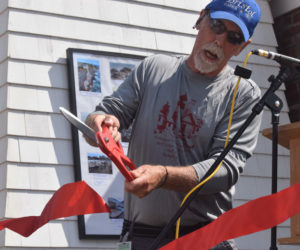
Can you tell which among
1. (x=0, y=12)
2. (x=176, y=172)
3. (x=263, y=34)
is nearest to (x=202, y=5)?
(x=263, y=34)

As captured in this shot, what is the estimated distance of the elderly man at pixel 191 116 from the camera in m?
2.76

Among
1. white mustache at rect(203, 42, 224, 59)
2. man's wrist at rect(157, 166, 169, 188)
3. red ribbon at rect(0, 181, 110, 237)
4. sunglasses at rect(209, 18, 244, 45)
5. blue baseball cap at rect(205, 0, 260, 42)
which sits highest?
blue baseball cap at rect(205, 0, 260, 42)

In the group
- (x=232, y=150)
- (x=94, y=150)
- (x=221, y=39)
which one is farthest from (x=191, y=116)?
(x=94, y=150)

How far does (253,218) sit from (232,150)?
1.55 feet

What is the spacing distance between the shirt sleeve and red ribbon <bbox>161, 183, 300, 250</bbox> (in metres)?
0.24

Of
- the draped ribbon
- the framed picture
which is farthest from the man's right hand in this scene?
the framed picture

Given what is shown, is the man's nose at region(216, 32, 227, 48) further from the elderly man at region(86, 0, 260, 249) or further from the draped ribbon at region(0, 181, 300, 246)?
the draped ribbon at region(0, 181, 300, 246)

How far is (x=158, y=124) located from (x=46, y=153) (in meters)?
1.92

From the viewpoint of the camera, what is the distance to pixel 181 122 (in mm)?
2799

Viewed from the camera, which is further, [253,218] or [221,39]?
[221,39]

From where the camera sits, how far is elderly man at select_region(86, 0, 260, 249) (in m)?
2.76

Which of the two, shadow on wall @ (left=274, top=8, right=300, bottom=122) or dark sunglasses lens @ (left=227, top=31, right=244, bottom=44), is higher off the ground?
shadow on wall @ (left=274, top=8, right=300, bottom=122)

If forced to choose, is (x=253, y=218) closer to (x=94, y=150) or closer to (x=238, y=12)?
(x=238, y=12)

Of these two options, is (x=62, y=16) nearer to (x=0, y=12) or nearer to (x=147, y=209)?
(x=0, y=12)
